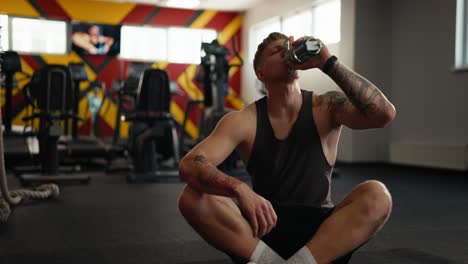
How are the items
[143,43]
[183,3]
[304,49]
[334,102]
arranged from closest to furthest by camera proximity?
[304,49] → [334,102] → [183,3] → [143,43]

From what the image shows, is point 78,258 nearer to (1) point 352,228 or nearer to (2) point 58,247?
(2) point 58,247

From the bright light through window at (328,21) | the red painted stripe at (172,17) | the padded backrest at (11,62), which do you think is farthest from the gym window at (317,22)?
the padded backrest at (11,62)

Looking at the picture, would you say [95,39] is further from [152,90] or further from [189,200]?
[189,200]

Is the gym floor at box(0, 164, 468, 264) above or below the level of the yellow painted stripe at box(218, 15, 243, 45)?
below

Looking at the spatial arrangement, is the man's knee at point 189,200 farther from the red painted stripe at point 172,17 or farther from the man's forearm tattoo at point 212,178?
the red painted stripe at point 172,17

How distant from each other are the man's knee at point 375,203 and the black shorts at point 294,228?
14 centimetres

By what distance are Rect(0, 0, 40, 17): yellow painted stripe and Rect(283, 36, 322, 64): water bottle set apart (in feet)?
28.2

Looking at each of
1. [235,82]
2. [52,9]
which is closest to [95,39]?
[52,9]

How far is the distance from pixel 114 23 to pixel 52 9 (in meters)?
1.06

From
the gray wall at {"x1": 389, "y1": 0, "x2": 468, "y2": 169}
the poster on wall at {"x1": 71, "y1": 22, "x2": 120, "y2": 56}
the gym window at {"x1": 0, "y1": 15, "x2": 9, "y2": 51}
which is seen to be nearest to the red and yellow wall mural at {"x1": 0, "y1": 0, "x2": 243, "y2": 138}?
the poster on wall at {"x1": 71, "y1": 22, "x2": 120, "y2": 56}

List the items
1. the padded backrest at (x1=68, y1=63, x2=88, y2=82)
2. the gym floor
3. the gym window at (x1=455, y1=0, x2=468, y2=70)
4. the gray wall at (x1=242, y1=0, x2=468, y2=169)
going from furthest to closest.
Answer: the padded backrest at (x1=68, y1=63, x2=88, y2=82), the gray wall at (x1=242, y1=0, x2=468, y2=169), the gym window at (x1=455, y1=0, x2=468, y2=70), the gym floor

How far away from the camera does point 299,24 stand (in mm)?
8219

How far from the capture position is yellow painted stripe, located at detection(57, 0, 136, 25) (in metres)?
9.28

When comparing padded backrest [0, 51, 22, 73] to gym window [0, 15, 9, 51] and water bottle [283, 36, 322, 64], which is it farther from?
water bottle [283, 36, 322, 64]
